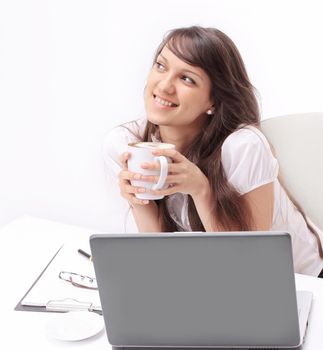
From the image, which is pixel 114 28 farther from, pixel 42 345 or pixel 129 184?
pixel 42 345

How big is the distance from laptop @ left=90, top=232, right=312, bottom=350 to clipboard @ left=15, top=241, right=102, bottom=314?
0.20 m

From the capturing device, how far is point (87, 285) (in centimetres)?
147

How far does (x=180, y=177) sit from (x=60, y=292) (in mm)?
437

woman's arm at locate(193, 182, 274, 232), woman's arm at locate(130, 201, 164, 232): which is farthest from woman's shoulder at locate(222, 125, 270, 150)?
woman's arm at locate(130, 201, 164, 232)

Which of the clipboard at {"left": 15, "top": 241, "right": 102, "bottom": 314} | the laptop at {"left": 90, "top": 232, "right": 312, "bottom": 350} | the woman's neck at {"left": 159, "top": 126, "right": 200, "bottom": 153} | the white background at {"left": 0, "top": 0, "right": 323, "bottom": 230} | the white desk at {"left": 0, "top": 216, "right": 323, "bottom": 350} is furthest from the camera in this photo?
the white background at {"left": 0, "top": 0, "right": 323, "bottom": 230}

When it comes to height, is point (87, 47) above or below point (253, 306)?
above

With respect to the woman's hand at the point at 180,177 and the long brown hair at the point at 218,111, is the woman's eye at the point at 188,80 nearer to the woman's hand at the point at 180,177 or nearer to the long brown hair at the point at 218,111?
the long brown hair at the point at 218,111

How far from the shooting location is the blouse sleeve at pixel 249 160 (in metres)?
1.90

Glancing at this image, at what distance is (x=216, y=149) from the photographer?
197 centimetres

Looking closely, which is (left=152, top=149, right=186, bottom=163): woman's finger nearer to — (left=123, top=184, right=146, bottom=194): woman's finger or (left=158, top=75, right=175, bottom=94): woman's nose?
(left=123, top=184, right=146, bottom=194): woman's finger

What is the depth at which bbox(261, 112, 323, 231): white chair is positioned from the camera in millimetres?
1842

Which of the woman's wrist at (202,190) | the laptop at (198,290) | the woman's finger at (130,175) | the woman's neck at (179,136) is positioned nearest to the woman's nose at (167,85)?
the woman's neck at (179,136)

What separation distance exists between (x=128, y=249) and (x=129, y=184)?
1.76 ft

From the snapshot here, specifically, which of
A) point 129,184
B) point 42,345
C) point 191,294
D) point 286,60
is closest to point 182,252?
point 191,294
